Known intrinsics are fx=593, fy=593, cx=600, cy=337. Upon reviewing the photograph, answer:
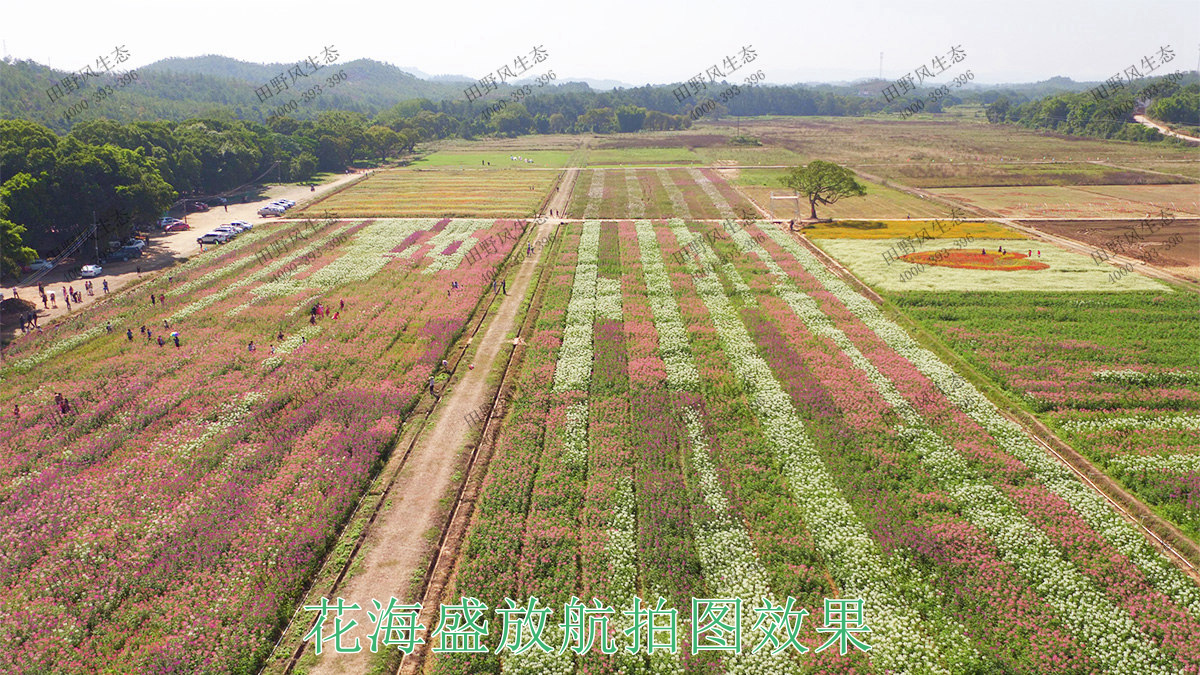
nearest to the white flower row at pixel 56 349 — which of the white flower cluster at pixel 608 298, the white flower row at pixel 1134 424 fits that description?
the white flower cluster at pixel 608 298

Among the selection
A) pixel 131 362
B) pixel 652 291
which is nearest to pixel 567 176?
pixel 652 291

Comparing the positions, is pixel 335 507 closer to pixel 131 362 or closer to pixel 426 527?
pixel 426 527

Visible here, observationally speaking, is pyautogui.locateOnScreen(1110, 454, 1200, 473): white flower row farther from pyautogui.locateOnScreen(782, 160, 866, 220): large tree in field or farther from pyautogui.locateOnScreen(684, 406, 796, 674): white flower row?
pyautogui.locateOnScreen(782, 160, 866, 220): large tree in field

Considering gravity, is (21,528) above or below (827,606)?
above

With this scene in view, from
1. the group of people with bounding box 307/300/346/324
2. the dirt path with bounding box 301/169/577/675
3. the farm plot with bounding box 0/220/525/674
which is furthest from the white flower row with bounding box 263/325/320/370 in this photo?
the dirt path with bounding box 301/169/577/675

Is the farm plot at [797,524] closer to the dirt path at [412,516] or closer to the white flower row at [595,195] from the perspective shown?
the dirt path at [412,516]

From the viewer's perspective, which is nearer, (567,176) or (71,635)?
(71,635)
